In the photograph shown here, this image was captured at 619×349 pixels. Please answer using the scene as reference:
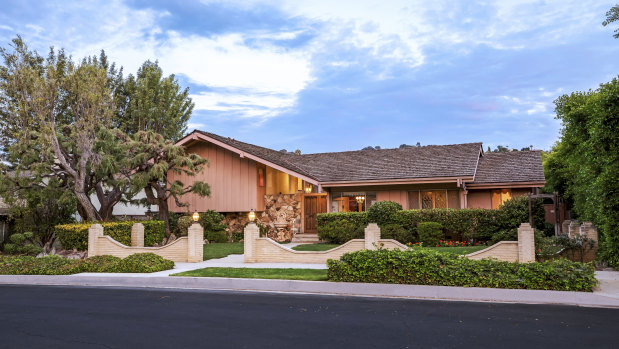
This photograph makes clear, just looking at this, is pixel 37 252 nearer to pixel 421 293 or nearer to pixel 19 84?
pixel 19 84

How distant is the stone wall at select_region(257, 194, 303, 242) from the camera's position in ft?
84.0

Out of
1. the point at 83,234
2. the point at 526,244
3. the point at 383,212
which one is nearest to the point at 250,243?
the point at 383,212

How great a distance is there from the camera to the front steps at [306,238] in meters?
24.2

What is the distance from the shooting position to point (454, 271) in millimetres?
11125

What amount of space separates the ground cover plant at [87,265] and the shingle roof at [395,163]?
11.2m

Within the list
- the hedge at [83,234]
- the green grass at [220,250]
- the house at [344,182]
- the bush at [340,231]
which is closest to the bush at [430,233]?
the bush at [340,231]

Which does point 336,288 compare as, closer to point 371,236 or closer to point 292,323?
point 292,323

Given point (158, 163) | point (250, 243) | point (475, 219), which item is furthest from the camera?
point (158, 163)

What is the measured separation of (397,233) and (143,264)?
10.8 m

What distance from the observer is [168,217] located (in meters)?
25.0

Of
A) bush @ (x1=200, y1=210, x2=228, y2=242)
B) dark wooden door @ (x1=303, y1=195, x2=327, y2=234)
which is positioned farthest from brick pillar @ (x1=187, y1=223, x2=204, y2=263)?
dark wooden door @ (x1=303, y1=195, x2=327, y2=234)

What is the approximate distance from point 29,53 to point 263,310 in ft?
60.7

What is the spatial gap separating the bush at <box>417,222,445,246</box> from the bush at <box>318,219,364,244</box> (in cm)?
→ 268

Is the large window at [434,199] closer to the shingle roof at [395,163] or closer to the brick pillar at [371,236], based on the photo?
the shingle roof at [395,163]
